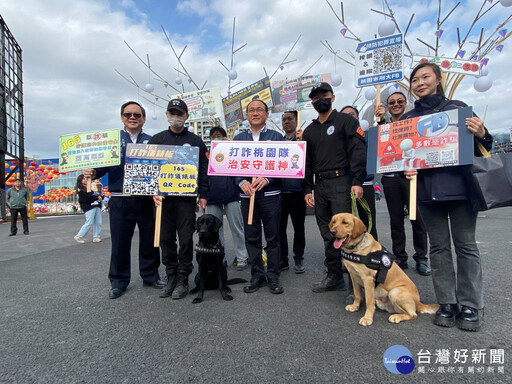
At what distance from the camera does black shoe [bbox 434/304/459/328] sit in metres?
2.25

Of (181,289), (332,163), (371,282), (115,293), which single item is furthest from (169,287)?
(332,163)

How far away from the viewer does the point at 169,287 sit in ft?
10.6

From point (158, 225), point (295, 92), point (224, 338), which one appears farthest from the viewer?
point (295, 92)

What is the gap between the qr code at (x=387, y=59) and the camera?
14.6ft

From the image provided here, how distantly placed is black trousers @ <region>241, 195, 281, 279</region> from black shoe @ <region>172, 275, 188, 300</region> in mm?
790

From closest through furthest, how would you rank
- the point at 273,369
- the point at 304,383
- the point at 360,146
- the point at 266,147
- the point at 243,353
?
the point at 304,383
the point at 273,369
the point at 243,353
the point at 360,146
the point at 266,147

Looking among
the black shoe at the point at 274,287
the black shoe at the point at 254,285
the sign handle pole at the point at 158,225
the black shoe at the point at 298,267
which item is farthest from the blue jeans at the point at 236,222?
the sign handle pole at the point at 158,225

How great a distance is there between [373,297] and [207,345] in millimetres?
1442

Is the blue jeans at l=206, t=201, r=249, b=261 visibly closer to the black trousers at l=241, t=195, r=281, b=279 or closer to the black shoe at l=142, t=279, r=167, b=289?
the black trousers at l=241, t=195, r=281, b=279

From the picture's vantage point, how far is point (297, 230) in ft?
14.2

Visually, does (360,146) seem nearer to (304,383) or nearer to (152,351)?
(304,383)

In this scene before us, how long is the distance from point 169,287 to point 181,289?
183 millimetres

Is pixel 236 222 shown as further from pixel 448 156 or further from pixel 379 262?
pixel 448 156

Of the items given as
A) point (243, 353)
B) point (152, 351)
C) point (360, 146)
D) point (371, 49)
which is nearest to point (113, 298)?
point (152, 351)
